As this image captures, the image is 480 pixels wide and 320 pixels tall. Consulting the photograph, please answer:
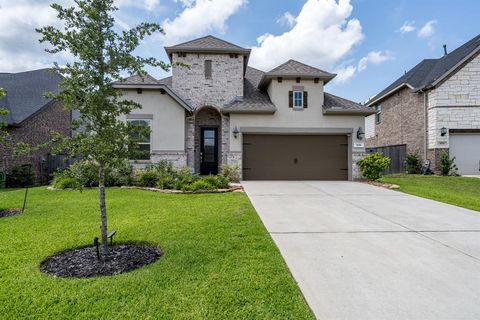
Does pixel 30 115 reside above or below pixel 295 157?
above

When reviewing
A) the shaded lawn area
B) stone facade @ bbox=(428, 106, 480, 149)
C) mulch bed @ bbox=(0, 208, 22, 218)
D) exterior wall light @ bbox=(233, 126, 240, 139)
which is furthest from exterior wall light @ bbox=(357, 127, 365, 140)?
mulch bed @ bbox=(0, 208, 22, 218)

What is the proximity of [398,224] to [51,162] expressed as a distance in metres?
16.6

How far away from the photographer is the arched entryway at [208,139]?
13.1 m

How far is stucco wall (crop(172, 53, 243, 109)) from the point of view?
42.0ft

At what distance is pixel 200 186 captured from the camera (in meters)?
9.20

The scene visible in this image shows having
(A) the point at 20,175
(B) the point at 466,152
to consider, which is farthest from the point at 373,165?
(A) the point at 20,175

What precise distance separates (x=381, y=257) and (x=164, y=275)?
285 cm

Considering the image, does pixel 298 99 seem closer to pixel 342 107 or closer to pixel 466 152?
pixel 342 107

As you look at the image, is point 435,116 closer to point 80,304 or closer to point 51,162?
point 80,304

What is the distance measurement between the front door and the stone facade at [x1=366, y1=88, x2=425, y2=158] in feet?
38.4

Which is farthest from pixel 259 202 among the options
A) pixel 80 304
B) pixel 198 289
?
pixel 80 304

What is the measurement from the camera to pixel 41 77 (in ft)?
53.7

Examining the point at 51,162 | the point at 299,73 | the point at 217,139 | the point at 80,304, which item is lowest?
the point at 80,304

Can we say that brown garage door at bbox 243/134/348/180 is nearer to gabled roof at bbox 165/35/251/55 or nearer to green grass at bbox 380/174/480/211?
green grass at bbox 380/174/480/211
